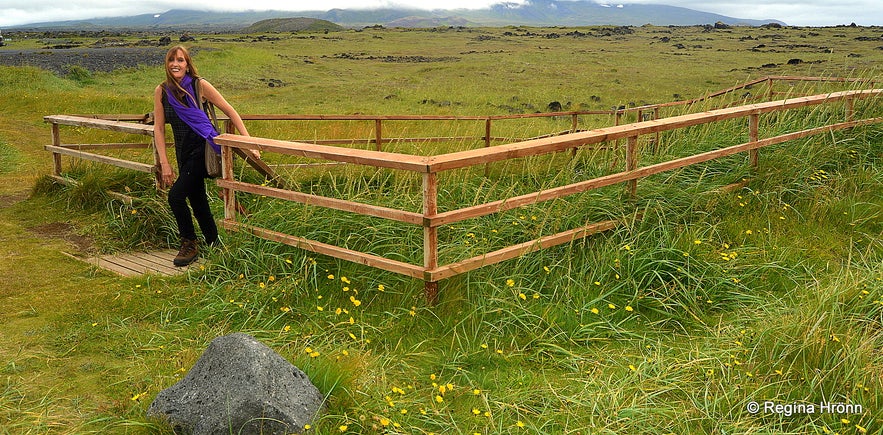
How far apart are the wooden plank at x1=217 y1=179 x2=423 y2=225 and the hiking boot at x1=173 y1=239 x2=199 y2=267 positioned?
62 centimetres

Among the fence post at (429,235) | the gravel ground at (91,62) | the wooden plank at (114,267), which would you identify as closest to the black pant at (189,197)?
the wooden plank at (114,267)

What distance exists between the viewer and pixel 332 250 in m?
5.28

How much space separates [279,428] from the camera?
3.50m

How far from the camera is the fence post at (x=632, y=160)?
615cm

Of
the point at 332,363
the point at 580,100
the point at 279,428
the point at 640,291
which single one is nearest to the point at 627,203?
the point at 640,291

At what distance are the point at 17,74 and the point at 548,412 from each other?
2146cm

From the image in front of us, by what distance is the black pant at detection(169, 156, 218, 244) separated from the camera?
611 centimetres

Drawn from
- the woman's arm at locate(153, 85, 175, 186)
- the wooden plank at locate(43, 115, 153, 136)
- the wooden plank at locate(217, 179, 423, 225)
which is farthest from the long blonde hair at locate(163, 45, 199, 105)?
the wooden plank at locate(43, 115, 153, 136)

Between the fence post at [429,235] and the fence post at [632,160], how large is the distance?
6.72ft

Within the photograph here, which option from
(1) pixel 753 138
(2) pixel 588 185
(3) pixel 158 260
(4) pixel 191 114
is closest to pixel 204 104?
(4) pixel 191 114

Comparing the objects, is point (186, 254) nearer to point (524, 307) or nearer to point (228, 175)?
point (228, 175)

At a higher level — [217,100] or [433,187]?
[217,100]

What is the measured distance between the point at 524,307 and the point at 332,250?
4.37 feet

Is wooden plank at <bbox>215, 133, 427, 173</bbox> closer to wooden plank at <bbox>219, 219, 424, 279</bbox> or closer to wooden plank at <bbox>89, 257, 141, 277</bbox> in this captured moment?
wooden plank at <bbox>219, 219, 424, 279</bbox>
